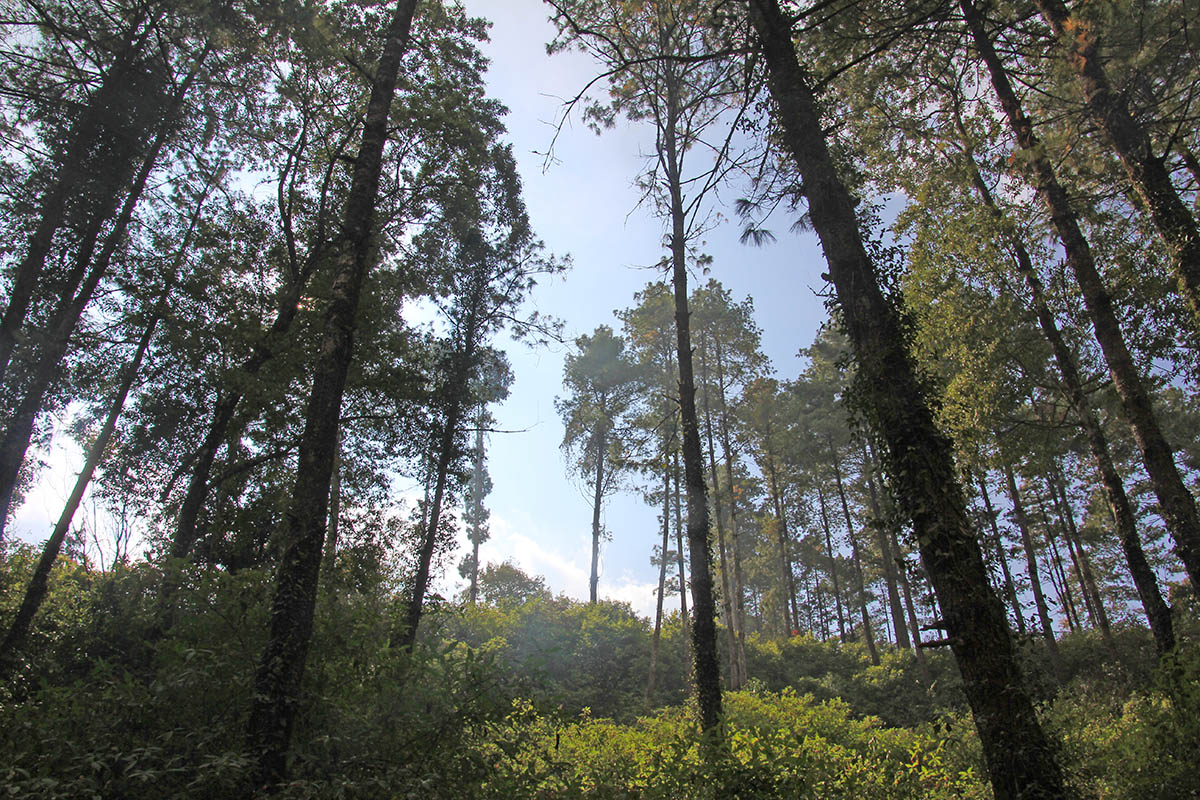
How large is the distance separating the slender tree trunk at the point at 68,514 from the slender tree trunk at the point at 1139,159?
1583 centimetres

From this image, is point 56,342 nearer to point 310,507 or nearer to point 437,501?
point 437,501

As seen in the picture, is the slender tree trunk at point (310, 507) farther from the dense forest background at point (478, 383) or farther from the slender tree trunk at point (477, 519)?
the slender tree trunk at point (477, 519)

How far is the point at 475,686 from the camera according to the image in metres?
5.04

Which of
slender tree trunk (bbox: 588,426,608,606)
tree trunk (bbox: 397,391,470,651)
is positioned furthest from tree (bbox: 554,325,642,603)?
tree trunk (bbox: 397,391,470,651)

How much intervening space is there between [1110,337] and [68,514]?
18297 mm

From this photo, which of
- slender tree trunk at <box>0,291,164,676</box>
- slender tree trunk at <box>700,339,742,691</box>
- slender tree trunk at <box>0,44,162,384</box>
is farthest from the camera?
slender tree trunk at <box>700,339,742,691</box>

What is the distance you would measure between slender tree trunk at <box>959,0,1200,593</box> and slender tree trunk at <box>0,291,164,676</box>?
15687mm

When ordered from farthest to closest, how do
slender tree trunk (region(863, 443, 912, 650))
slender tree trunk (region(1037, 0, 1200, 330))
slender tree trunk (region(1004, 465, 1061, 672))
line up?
1. slender tree trunk (region(863, 443, 912, 650))
2. slender tree trunk (region(1004, 465, 1061, 672))
3. slender tree trunk (region(1037, 0, 1200, 330))

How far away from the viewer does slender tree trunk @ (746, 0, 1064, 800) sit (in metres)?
3.68

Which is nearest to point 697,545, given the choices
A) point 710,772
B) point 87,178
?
point 710,772

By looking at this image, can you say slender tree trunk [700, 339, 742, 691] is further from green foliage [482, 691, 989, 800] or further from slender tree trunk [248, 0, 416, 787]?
slender tree trunk [248, 0, 416, 787]

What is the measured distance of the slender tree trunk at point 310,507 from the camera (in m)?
4.39

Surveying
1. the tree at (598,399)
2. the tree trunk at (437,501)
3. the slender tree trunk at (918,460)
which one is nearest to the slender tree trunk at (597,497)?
the tree at (598,399)

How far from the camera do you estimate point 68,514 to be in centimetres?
1073
